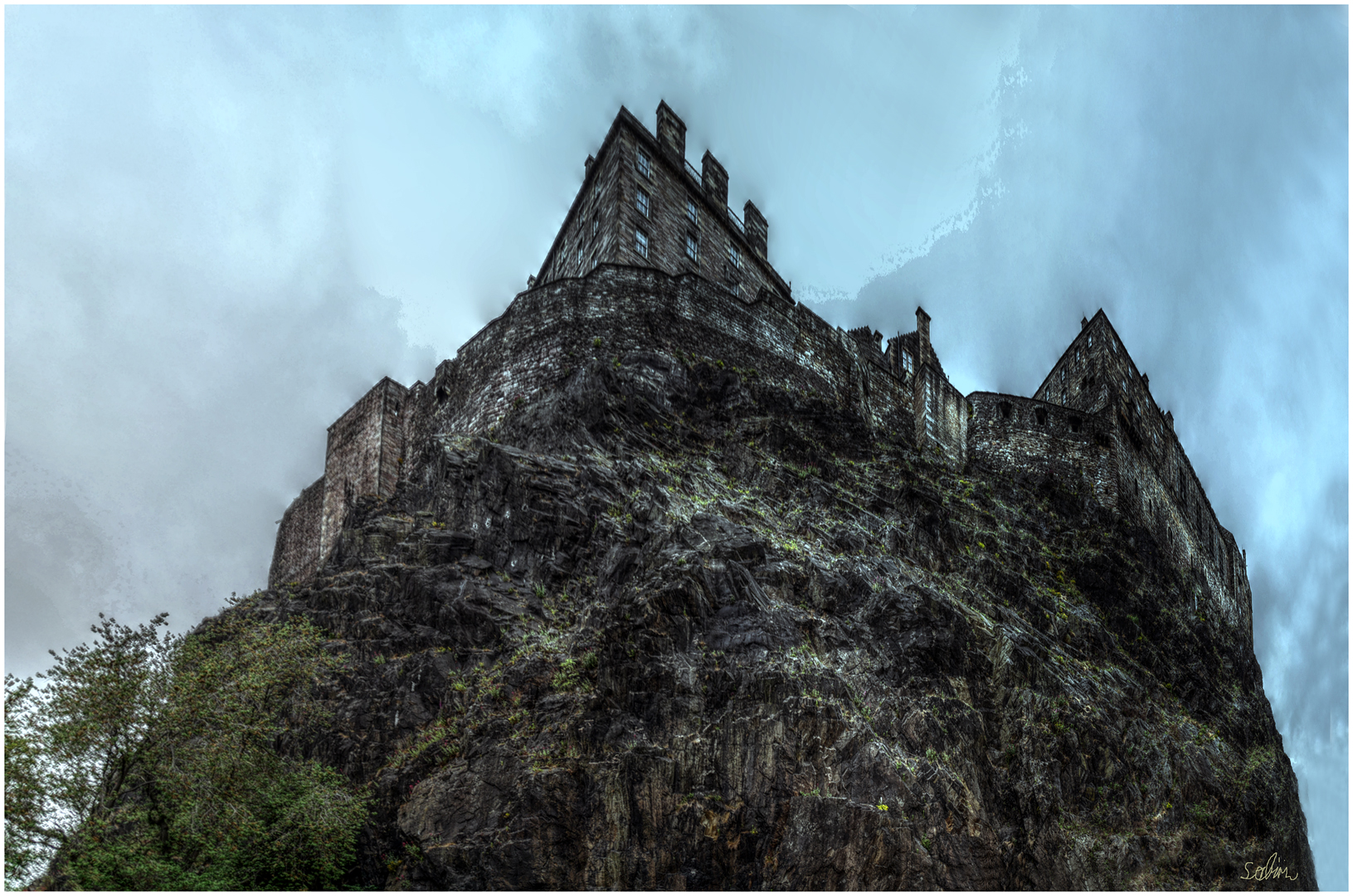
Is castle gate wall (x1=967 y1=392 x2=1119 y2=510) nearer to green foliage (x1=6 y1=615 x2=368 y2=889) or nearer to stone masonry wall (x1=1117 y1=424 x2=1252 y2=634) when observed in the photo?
stone masonry wall (x1=1117 y1=424 x2=1252 y2=634)

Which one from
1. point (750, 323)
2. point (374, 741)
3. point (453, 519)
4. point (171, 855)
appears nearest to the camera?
point (171, 855)

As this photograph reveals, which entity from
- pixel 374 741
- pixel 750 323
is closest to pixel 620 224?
pixel 750 323

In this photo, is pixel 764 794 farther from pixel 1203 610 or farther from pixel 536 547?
pixel 1203 610

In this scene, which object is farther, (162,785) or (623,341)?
(623,341)

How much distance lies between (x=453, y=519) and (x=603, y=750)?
9935mm

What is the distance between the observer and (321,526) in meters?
42.7

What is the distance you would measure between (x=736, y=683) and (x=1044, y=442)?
25428mm

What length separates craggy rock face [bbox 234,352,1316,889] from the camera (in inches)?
784

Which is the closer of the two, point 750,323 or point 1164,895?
point 1164,895

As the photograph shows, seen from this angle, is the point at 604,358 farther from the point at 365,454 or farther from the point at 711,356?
the point at 365,454

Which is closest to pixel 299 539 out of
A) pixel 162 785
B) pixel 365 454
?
pixel 365 454

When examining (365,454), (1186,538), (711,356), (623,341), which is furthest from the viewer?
(1186,538)
